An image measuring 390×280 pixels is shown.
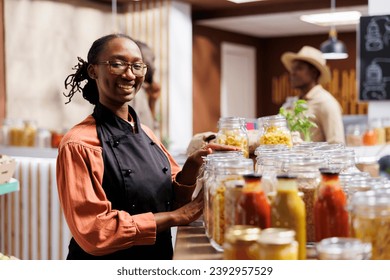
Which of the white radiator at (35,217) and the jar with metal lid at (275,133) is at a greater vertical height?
the jar with metal lid at (275,133)

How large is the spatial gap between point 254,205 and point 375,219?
240 mm

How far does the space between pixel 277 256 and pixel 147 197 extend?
2.92 feet

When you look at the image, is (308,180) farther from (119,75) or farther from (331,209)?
(119,75)

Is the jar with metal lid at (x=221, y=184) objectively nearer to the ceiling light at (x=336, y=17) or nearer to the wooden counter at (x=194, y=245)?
the wooden counter at (x=194, y=245)

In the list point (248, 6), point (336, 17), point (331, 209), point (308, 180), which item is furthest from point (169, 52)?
point (331, 209)

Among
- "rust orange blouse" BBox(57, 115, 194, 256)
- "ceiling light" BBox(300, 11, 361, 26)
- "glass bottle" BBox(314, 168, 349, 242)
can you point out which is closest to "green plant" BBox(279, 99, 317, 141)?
"rust orange blouse" BBox(57, 115, 194, 256)

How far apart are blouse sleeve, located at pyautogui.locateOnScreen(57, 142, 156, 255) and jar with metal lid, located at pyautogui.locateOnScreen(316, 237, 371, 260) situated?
2.40 feet

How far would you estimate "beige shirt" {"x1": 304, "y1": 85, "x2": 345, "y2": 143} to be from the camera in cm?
383

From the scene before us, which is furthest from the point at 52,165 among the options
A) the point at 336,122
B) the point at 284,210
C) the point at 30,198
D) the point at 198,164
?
the point at 284,210

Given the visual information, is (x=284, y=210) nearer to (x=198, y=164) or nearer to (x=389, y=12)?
(x=198, y=164)

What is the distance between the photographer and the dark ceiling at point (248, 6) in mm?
7824

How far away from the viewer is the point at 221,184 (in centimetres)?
143

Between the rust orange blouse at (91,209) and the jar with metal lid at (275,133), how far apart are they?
1.84ft

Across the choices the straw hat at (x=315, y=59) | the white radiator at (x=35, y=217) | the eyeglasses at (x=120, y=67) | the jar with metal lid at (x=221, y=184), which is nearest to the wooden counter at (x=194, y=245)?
the jar with metal lid at (x=221, y=184)
